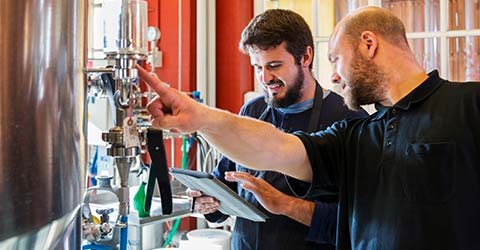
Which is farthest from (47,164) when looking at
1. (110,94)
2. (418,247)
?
(418,247)

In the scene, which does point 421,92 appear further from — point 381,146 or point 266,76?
point 266,76

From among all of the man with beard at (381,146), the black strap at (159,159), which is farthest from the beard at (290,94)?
the black strap at (159,159)

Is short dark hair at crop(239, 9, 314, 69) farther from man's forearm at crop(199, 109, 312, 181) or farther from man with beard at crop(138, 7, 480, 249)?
man's forearm at crop(199, 109, 312, 181)

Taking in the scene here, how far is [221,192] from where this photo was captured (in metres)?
1.26

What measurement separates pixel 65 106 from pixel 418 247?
29.2 inches

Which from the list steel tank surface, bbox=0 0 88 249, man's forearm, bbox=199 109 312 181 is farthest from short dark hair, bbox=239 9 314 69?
steel tank surface, bbox=0 0 88 249

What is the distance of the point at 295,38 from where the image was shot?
59.6 inches

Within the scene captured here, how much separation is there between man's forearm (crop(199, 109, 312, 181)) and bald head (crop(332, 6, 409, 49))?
299 millimetres

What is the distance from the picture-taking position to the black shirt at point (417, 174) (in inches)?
38.1

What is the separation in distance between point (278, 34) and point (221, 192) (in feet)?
1.79

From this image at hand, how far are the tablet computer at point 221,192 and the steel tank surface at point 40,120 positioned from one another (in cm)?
55

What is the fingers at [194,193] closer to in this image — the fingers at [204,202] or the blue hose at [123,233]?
the fingers at [204,202]

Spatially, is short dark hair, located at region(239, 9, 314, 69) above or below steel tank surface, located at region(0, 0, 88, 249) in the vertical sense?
above

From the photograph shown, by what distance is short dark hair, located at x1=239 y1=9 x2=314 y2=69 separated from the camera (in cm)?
150
